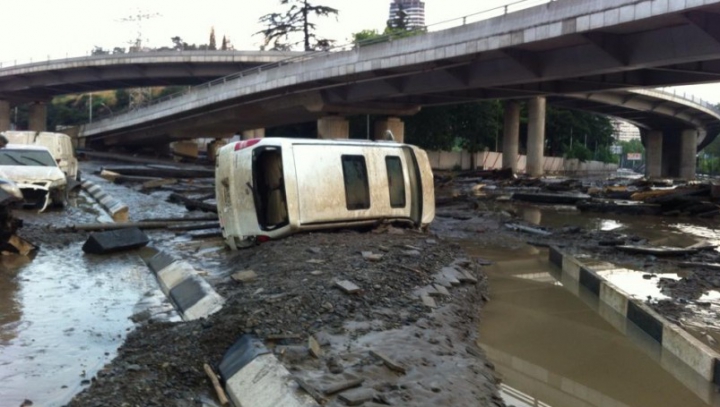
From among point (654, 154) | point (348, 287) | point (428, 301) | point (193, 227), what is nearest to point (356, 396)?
point (348, 287)

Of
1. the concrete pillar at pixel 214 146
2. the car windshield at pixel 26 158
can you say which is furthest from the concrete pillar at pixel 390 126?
the car windshield at pixel 26 158

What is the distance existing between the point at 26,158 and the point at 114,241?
26.7 ft

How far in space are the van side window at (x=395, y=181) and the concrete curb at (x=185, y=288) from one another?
12.2 ft

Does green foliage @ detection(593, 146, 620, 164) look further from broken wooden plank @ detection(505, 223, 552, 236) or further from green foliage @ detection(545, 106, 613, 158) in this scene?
broken wooden plank @ detection(505, 223, 552, 236)

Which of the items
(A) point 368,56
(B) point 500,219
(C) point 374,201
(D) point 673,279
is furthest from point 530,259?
(A) point 368,56

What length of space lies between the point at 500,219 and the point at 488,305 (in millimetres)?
10726

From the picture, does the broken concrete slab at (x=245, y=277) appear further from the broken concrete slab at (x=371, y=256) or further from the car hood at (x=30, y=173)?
the car hood at (x=30, y=173)

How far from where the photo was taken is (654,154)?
70.8 metres

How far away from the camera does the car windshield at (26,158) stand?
1710cm

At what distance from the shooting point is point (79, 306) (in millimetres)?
7504

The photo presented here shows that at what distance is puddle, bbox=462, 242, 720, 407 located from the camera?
208 inches

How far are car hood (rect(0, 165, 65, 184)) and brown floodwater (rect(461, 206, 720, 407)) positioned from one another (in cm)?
1276

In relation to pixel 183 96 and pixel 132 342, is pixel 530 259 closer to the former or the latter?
pixel 132 342

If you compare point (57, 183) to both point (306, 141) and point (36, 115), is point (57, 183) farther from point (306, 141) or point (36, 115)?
point (36, 115)
